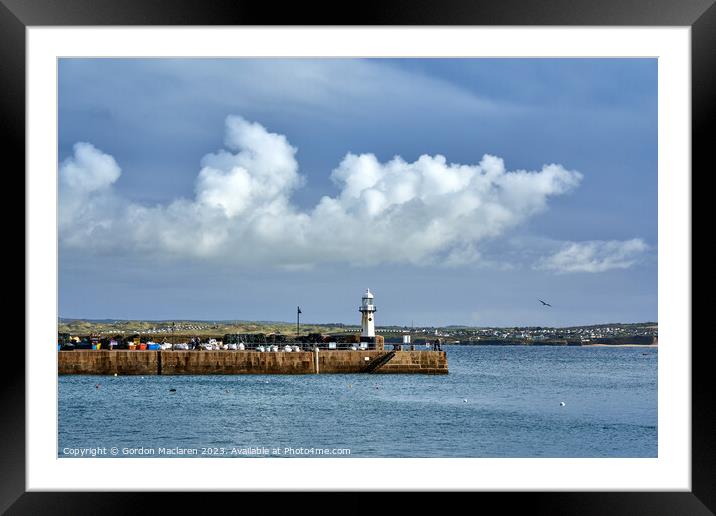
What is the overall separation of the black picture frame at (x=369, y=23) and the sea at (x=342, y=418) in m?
3.55

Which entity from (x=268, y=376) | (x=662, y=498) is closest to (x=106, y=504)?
(x=662, y=498)

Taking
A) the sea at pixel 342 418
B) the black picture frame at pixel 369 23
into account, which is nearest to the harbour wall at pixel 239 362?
the sea at pixel 342 418

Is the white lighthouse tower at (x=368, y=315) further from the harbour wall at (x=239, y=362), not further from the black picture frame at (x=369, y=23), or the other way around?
the black picture frame at (x=369, y=23)

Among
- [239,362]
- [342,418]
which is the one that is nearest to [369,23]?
[342,418]

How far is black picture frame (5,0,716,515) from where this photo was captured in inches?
124

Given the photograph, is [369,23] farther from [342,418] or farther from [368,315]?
[368,315]

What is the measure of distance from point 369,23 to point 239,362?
19255 mm

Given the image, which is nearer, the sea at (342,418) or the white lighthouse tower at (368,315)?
the sea at (342,418)

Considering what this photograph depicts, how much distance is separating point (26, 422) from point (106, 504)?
0.47 meters

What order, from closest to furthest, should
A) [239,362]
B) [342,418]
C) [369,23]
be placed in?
[369,23]
[342,418]
[239,362]

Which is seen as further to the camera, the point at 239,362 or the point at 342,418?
the point at 239,362

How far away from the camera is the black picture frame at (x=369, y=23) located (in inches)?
124

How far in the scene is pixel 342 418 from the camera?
13500 millimetres

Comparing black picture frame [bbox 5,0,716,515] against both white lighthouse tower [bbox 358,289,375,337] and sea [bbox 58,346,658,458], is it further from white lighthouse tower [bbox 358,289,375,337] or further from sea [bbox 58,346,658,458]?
white lighthouse tower [bbox 358,289,375,337]
